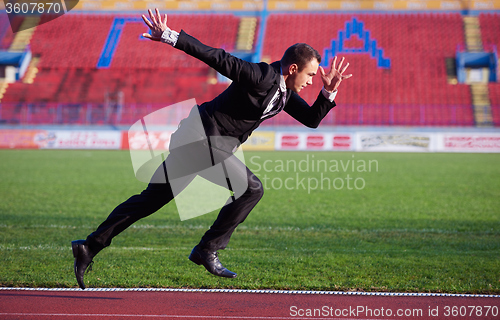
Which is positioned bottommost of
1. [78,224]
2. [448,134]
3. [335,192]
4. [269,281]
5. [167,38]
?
[448,134]

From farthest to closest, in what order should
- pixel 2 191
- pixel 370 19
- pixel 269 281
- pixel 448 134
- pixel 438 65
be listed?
pixel 370 19 → pixel 438 65 → pixel 448 134 → pixel 2 191 → pixel 269 281

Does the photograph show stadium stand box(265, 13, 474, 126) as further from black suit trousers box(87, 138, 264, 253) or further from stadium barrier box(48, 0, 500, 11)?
black suit trousers box(87, 138, 264, 253)

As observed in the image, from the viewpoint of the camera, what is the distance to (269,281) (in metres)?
5.39

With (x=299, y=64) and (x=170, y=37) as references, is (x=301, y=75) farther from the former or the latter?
(x=170, y=37)

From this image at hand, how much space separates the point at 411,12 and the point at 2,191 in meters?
38.4

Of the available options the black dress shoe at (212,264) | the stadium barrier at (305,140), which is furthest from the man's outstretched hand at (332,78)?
the stadium barrier at (305,140)

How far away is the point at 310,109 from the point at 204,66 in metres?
35.5

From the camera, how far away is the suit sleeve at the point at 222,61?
156 inches

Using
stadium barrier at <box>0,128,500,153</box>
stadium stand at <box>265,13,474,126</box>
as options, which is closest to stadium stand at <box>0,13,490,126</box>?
stadium stand at <box>265,13,474,126</box>

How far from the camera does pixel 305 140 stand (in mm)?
27422

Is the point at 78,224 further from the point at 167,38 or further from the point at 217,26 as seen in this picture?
the point at 217,26

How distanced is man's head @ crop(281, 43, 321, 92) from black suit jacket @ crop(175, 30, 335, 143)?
0.33 feet

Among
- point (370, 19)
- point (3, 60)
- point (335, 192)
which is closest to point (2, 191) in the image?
point (335, 192)

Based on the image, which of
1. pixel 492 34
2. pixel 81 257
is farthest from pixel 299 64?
pixel 492 34
